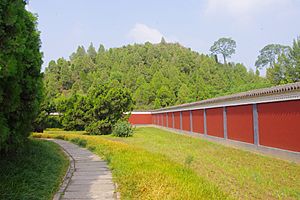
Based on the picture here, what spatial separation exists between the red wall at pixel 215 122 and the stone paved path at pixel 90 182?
32.3 feet

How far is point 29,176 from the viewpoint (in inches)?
259

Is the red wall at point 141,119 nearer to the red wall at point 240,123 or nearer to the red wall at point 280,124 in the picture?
the red wall at point 240,123

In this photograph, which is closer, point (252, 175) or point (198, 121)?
point (252, 175)

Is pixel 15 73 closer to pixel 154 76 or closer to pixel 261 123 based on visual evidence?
pixel 261 123

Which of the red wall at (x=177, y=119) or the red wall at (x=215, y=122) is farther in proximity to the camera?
the red wall at (x=177, y=119)

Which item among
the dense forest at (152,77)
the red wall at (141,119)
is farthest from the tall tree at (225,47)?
the red wall at (141,119)

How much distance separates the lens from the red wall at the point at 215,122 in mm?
17820

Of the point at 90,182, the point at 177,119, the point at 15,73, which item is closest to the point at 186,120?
the point at 177,119

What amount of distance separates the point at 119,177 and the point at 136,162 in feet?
5.00

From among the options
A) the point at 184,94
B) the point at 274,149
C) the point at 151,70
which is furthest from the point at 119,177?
the point at 151,70

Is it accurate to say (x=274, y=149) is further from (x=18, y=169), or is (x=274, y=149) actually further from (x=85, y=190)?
(x=18, y=169)

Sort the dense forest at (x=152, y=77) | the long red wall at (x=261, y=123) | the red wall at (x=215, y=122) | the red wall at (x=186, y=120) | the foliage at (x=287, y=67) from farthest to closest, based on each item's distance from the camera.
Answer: the foliage at (x=287, y=67) < the dense forest at (x=152, y=77) < the red wall at (x=186, y=120) < the red wall at (x=215, y=122) < the long red wall at (x=261, y=123)

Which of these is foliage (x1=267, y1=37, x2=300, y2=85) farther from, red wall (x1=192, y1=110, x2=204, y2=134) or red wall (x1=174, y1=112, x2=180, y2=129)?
red wall (x1=192, y1=110, x2=204, y2=134)

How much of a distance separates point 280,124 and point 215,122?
→ 737cm
